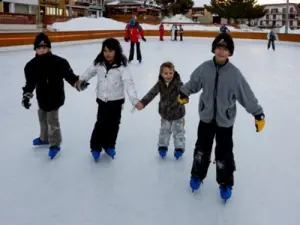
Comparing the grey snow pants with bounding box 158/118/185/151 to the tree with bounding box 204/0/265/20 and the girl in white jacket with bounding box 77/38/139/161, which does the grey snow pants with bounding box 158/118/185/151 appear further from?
the tree with bounding box 204/0/265/20

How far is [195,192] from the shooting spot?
267cm

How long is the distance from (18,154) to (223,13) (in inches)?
1888

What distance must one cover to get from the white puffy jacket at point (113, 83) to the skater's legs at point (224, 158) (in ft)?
2.64

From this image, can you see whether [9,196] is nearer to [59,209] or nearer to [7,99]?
[59,209]

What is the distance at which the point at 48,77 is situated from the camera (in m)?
3.12

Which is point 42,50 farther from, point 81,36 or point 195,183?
point 81,36

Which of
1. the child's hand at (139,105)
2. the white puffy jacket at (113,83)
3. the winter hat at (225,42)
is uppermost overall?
the winter hat at (225,42)

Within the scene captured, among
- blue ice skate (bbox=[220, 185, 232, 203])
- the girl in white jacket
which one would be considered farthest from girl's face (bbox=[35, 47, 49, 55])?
blue ice skate (bbox=[220, 185, 232, 203])

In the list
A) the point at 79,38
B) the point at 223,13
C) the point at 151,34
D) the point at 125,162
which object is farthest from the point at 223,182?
the point at 223,13

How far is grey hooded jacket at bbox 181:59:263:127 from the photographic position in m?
2.34

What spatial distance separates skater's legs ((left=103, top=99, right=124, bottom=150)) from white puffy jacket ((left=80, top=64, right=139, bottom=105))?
0.24ft

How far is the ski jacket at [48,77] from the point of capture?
10.1 feet

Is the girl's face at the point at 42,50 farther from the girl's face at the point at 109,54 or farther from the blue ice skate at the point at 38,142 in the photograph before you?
the blue ice skate at the point at 38,142

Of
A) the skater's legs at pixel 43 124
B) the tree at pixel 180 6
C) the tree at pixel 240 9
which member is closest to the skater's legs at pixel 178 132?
the skater's legs at pixel 43 124
